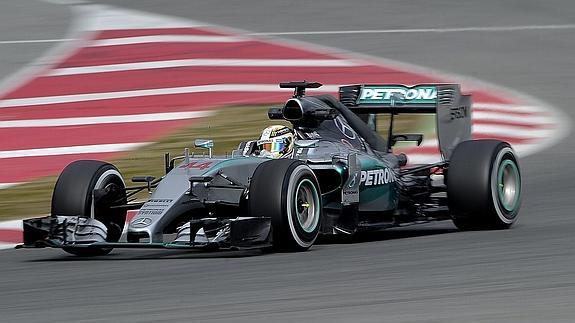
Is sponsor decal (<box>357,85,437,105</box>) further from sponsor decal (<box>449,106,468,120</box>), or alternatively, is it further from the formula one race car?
sponsor decal (<box>449,106,468,120</box>)

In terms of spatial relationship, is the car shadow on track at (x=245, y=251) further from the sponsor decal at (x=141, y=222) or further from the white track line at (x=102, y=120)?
the white track line at (x=102, y=120)

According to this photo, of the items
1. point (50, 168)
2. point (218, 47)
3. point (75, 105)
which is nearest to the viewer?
point (50, 168)

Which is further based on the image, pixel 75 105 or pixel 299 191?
pixel 75 105

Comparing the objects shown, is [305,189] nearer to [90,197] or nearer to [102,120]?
[90,197]

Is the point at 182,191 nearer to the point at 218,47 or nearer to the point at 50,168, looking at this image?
the point at 50,168

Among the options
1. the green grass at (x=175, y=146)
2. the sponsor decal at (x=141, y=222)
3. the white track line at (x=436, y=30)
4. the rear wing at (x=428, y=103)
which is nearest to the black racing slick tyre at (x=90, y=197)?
the sponsor decal at (x=141, y=222)

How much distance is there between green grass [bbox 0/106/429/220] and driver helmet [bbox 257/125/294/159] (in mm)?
2824

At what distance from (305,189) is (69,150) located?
5690mm

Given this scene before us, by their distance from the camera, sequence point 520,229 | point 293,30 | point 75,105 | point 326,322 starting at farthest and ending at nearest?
point 293,30 < point 75,105 < point 520,229 < point 326,322

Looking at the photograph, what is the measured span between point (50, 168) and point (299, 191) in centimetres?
512

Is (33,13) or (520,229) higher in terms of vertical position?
(33,13)

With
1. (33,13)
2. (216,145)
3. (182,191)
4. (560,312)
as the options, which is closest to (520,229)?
(182,191)

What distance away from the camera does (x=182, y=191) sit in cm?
930

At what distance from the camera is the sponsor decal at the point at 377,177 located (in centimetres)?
1004
